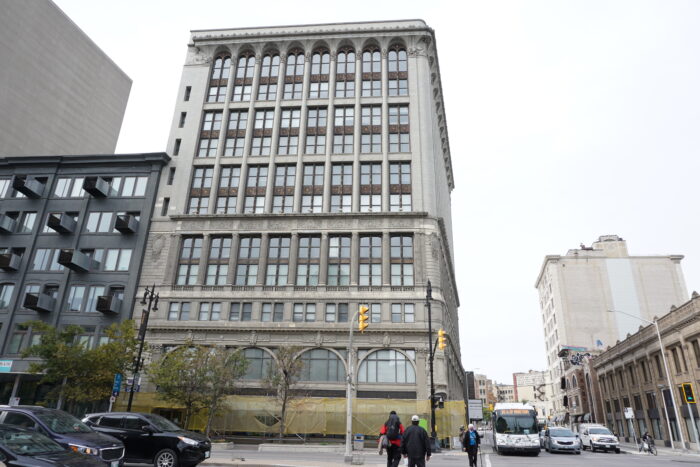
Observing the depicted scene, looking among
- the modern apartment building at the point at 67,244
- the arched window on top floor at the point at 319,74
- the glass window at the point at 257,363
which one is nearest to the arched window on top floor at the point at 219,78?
the modern apartment building at the point at 67,244

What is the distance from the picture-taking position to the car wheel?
15555mm

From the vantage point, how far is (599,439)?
125 feet

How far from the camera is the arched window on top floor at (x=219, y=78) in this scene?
58500 millimetres

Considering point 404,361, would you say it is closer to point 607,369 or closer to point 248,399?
point 248,399

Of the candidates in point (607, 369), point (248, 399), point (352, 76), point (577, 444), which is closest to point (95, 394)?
point (248, 399)

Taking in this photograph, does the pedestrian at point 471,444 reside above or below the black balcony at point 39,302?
below

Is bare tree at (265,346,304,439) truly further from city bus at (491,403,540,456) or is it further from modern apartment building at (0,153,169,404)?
modern apartment building at (0,153,169,404)

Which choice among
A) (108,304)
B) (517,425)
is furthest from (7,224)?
(517,425)

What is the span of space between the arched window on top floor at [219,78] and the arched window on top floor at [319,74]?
10936mm

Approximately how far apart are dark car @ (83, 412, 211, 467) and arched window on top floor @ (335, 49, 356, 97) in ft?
153

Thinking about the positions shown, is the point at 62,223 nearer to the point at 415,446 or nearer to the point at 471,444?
the point at 471,444

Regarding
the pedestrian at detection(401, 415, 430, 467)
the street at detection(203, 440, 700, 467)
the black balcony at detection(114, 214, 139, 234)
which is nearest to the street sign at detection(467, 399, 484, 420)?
the street at detection(203, 440, 700, 467)

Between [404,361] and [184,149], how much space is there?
3450 cm

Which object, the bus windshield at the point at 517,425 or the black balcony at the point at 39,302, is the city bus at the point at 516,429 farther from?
the black balcony at the point at 39,302
